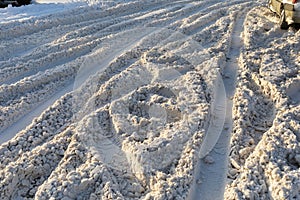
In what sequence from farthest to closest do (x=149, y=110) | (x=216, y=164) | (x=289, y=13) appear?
1. (x=289, y=13)
2. (x=149, y=110)
3. (x=216, y=164)

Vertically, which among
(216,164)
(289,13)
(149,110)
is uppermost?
(289,13)

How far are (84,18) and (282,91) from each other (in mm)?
6141

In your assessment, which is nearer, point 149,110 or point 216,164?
point 216,164

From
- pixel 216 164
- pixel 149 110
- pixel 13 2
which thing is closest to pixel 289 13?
pixel 149 110

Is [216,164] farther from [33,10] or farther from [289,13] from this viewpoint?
[33,10]

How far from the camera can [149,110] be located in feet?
17.3

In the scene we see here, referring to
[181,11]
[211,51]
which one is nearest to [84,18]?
[181,11]

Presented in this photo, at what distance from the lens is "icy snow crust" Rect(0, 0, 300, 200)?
399cm

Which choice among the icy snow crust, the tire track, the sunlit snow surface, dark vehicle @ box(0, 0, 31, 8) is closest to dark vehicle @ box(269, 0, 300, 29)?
the icy snow crust

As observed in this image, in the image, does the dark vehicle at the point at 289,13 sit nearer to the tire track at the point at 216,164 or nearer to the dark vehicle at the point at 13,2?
the tire track at the point at 216,164

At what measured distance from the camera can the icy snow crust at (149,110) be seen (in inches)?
157

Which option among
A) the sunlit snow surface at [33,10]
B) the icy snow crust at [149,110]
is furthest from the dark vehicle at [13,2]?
the icy snow crust at [149,110]

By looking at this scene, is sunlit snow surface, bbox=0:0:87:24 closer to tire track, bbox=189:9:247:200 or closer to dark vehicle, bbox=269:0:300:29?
dark vehicle, bbox=269:0:300:29

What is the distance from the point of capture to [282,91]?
5609mm
